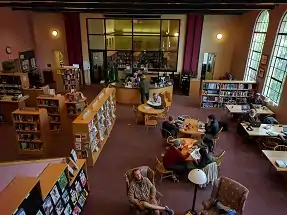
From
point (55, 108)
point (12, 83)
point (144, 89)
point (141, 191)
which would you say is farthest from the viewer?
point (12, 83)

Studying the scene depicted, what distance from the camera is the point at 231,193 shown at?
4.55m

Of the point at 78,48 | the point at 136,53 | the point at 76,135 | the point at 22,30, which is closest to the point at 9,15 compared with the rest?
the point at 22,30

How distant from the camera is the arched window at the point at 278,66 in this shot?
8728 mm

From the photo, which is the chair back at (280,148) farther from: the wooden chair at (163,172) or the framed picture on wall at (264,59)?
the framed picture on wall at (264,59)

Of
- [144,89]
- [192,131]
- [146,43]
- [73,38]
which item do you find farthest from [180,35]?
[192,131]

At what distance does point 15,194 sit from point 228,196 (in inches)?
142

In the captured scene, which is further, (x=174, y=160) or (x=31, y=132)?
(x=31, y=132)

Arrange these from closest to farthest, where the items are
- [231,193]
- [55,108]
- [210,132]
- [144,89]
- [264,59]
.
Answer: [231,193] → [210,132] → [55,108] → [264,59] → [144,89]

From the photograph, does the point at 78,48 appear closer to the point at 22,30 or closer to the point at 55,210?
the point at 22,30

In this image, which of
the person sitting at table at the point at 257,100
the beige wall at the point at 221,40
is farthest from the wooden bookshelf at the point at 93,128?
the beige wall at the point at 221,40

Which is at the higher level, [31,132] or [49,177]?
[49,177]

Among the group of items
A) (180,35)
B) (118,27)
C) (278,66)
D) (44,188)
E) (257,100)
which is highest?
(118,27)

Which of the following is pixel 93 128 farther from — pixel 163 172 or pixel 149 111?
pixel 149 111

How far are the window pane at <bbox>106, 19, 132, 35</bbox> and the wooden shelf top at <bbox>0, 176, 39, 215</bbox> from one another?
1179cm
